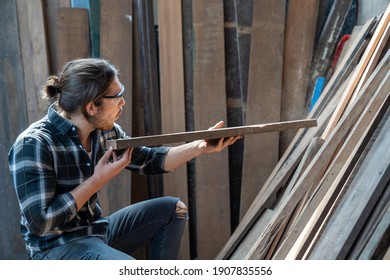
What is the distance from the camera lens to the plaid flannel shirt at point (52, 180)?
4.70 feet

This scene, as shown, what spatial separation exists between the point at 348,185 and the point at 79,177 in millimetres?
882

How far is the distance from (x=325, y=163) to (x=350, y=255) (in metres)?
0.44

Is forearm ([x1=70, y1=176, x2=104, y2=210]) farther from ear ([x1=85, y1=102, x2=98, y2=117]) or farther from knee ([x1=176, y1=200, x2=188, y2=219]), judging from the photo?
knee ([x1=176, y1=200, x2=188, y2=219])

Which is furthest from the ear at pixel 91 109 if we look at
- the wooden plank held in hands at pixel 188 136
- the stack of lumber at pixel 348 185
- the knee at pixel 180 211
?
the stack of lumber at pixel 348 185

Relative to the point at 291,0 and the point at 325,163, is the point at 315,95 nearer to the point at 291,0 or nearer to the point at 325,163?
the point at 291,0

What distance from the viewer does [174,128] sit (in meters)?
2.45

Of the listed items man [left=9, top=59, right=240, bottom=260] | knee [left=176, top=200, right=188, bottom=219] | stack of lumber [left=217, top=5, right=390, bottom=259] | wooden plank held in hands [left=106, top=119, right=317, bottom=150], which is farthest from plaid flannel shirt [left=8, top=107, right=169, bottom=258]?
stack of lumber [left=217, top=5, right=390, bottom=259]

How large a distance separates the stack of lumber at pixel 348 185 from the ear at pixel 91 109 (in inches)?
Result: 29.7

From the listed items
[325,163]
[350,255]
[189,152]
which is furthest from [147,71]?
[350,255]

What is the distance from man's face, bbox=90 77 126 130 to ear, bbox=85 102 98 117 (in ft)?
0.04

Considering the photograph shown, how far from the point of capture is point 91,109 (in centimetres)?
160

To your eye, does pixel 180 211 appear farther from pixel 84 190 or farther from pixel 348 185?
pixel 348 185

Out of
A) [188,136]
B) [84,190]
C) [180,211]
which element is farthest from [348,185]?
[84,190]

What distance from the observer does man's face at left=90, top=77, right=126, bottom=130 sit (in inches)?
63.7
